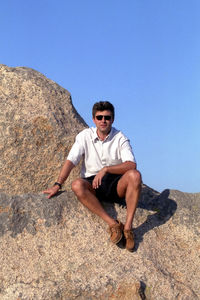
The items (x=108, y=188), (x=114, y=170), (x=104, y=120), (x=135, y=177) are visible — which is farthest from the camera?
(x=104, y=120)

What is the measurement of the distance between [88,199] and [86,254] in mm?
815

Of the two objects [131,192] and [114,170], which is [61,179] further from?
[131,192]

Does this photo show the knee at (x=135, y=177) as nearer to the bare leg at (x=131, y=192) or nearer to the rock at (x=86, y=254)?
the bare leg at (x=131, y=192)

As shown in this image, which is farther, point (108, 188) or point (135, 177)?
point (108, 188)

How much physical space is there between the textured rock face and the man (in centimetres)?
111

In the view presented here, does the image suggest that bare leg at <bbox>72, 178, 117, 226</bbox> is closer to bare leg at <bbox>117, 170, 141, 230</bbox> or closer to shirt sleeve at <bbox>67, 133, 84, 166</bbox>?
bare leg at <bbox>117, 170, 141, 230</bbox>

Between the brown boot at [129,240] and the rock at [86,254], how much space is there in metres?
0.10

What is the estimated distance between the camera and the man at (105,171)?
5.62 metres

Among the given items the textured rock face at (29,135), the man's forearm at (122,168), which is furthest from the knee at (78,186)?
the textured rock face at (29,135)

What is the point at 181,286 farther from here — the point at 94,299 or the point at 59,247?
the point at 59,247

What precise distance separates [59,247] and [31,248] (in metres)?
0.39

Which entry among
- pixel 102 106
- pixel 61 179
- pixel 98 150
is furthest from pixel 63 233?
pixel 102 106

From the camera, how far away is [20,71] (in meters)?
7.89

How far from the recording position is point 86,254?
5359 mm
